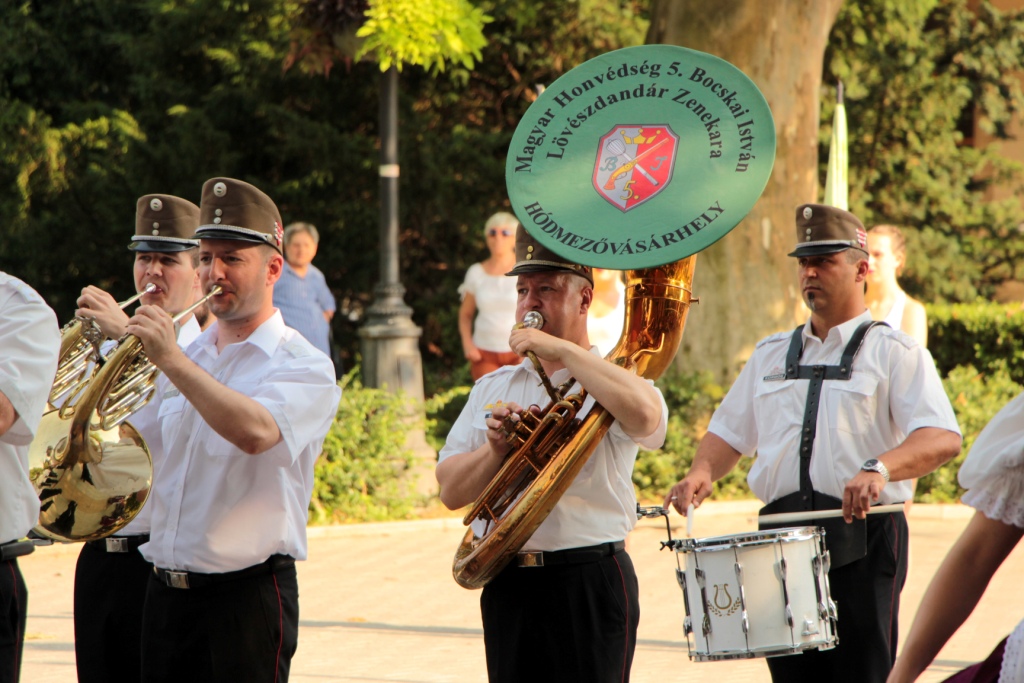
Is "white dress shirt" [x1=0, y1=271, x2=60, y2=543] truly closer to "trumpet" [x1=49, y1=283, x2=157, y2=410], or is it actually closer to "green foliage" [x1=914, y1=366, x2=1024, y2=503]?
"trumpet" [x1=49, y1=283, x2=157, y2=410]

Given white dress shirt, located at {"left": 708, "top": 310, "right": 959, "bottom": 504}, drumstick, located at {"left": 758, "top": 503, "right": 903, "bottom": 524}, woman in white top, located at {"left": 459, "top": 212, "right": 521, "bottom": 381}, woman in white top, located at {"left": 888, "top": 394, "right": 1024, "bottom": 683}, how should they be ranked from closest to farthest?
woman in white top, located at {"left": 888, "top": 394, "right": 1024, "bottom": 683} → drumstick, located at {"left": 758, "top": 503, "right": 903, "bottom": 524} → white dress shirt, located at {"left": 708, "top": 310, "right": 959, "bottom": 504} → woman in white top, located at {"left": 459, "top": 212, "right": 521, "bottom": 381}

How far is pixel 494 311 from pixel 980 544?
7997mm

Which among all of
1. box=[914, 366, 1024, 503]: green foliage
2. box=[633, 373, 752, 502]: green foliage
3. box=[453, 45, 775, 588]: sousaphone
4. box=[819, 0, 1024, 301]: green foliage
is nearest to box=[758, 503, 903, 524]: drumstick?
box=[453, 45, 775, 588]: sousaphone

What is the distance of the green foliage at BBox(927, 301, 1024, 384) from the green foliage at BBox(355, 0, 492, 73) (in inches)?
235

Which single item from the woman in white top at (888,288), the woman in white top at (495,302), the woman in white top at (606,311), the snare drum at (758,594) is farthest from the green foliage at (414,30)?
the snare drum at (758,594)

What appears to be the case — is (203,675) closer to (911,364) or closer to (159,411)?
(159,411)

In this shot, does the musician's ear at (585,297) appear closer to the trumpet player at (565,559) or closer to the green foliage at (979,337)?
the trumpet player at (565,559)

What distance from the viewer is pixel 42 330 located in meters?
3.47

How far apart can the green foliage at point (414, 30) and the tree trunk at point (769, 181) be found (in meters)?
1.71

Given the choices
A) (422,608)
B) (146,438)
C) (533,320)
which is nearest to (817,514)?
(533,320)

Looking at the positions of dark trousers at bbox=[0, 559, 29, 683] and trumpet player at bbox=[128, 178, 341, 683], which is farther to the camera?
trumpet player at bbox=[128, 178, 341, 683]

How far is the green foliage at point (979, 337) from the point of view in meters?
13.4

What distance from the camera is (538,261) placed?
144 inches

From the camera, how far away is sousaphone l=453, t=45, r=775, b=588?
3.44 meters
